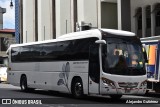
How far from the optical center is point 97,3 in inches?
1671

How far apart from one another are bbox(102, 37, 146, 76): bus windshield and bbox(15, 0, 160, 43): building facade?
16.8m

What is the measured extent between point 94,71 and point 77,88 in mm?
1739

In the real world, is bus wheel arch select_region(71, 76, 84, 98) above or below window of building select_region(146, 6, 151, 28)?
below

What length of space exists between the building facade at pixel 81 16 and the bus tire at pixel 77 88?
16.4 metres

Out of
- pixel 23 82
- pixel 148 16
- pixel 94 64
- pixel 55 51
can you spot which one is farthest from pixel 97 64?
pixel 148 16

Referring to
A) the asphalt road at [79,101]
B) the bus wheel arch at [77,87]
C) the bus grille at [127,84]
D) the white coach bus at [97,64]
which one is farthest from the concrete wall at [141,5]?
the bus grille at [127,84]

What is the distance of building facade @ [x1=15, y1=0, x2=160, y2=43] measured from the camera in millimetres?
37406

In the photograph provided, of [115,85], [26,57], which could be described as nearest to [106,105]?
[115,85]

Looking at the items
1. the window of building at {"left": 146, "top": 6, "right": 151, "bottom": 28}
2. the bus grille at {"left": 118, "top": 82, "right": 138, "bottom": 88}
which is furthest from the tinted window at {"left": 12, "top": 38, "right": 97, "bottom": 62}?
the window of building at {"left": 146, "top": 6, "right": 151, "bottom": 28}

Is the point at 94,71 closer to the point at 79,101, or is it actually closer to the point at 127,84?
the point at 79,101

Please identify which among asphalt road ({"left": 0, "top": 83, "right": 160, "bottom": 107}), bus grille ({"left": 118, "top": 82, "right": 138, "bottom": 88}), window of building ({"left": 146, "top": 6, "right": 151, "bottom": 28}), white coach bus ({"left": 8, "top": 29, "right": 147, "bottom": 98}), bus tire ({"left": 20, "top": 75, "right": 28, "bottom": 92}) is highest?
window of building ({"left": 146, "top": 6, "right": 151, "bottom": 28})

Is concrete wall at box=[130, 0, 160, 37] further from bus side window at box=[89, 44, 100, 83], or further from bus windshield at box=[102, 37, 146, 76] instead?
bus side window at box=[89, 44, 100, 83]

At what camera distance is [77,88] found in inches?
803

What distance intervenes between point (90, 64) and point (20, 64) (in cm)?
904
